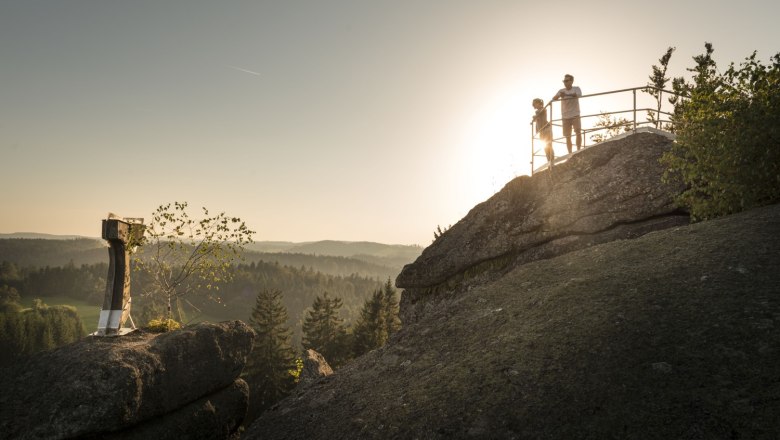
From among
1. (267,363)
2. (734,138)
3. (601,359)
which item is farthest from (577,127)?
(267,363)

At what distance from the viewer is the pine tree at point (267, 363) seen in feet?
167

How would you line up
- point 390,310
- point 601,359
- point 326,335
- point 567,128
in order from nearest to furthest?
point 601,359 → point 567,128 → point 326,335 → point 390,310

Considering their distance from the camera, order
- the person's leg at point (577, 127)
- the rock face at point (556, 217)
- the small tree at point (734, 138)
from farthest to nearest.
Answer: the person's leg at point (577, 127)
the rock face at point (556, 217)
the small tree at point (734, 138)

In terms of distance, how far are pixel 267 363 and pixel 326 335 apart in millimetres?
11765

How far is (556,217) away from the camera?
13.0 m

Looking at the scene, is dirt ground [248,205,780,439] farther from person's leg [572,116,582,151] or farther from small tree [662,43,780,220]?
person's leg [572,116,582,151]

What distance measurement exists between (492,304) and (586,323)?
283 centimetres

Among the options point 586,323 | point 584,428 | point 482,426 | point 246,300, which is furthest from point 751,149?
point 246,300

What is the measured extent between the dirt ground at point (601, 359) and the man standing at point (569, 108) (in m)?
6.92

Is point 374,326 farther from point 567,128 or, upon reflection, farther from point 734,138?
point 734,138

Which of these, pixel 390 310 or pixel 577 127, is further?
pixel 390 310

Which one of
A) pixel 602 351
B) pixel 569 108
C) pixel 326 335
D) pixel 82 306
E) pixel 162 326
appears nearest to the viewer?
pixel 602 351

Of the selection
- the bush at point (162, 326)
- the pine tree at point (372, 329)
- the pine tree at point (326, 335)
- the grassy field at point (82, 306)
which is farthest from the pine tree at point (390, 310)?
the grassy field at point (82, 306)

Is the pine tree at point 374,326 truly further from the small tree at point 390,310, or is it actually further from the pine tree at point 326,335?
the pine tree at point 326,335
